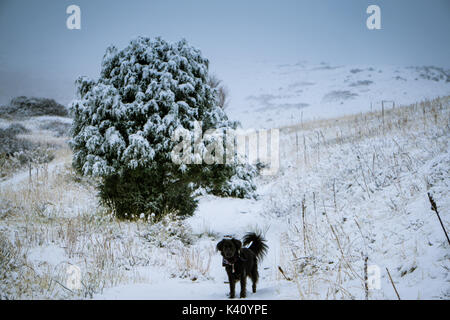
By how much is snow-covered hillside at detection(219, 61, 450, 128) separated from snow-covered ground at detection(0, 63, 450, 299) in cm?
1506

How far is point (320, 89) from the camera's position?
122 feet

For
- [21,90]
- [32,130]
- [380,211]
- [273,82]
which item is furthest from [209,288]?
[273,82]

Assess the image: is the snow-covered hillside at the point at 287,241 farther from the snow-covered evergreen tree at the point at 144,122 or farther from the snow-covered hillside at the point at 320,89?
the snow-covered hillside at the point at 320,89

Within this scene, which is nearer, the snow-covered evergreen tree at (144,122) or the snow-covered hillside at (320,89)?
the snow-covered evergreen tree at (144,122)

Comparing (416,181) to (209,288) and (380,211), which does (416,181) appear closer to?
(380,211)

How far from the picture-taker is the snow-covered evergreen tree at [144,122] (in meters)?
5.74

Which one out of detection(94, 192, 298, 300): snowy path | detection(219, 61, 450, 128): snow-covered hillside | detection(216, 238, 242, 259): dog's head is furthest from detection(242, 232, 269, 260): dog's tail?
detection(219, 61, 450, 128): snow-covered hillside

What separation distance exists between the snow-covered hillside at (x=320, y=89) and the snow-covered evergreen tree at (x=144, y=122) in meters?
15.1

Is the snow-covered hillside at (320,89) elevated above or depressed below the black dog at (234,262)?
above

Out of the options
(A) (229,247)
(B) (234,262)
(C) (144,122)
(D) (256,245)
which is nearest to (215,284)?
(D) (256,245)

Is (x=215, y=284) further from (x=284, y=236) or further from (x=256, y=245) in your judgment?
(x=284, y=236)

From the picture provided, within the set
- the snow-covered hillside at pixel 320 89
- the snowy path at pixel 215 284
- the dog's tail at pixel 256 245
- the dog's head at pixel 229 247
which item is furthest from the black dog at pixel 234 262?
the snow-covered hillside at pixel 320 89

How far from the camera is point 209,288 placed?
357 centimetres

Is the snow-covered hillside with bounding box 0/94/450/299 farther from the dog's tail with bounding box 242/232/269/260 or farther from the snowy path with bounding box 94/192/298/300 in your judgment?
the dog's tail with bounding box 242/232/269/260
